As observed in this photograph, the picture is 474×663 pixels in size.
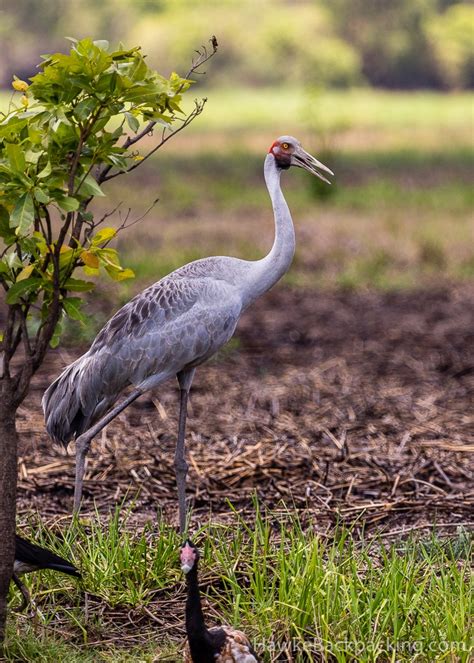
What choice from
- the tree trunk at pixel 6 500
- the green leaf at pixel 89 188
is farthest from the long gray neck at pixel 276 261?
the tree trunk at pixel 6 500

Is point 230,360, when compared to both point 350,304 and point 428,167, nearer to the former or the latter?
point 350,304

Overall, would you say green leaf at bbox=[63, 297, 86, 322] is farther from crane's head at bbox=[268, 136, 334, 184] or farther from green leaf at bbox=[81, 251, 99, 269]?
crane's head at bbox=[268, 136, 334, 184]

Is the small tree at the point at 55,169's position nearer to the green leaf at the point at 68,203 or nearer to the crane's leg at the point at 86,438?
the green leaf at the point at 68,203

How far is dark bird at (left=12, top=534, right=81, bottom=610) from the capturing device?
170 inches

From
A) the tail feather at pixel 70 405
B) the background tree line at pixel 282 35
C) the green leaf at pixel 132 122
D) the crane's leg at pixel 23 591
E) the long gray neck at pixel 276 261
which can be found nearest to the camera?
the green leaf at pixel 132 122

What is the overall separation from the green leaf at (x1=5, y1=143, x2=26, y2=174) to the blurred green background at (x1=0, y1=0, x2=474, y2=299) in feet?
24.2

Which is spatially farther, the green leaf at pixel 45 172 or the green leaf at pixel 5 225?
the green leaf at pixel 5 225

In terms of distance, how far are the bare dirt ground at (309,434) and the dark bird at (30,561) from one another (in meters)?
1.34

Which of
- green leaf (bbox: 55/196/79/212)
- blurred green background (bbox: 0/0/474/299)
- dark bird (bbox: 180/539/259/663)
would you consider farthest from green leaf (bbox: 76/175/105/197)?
blurred green background (bbox: 0/0/474/299)

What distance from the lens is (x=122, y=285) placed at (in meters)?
12.0

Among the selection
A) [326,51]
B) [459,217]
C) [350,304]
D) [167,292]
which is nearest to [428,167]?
[459,217]

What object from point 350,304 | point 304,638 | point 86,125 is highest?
point 86,125

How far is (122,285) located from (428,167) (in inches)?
578

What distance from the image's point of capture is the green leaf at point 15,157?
383 centimetres
